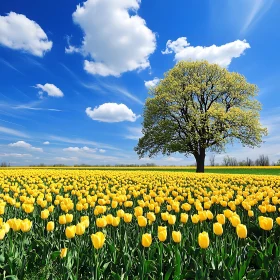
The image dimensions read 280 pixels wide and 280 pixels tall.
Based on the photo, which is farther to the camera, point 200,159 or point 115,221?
point 200,159

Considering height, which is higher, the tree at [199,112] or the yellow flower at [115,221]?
the tree at [199,112]

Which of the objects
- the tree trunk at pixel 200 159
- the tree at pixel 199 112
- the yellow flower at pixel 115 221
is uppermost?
the tree at pixel 199 112

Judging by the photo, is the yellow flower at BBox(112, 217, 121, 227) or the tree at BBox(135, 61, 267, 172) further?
the tree at BBox(135, 61, 267, 172)

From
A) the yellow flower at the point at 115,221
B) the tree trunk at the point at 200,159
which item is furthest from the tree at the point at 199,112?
the yellow flower at the point at 115,221

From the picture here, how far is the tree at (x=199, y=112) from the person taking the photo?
3472 centimetres

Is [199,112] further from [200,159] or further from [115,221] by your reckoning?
[115,221]

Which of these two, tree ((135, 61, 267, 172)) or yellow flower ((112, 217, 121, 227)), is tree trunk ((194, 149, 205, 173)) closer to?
tree ((135, 61, 267, 172))

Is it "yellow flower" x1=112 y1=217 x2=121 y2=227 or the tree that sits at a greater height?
the tree

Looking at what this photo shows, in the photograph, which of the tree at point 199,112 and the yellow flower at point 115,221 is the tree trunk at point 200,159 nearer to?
the tree at point 199,112

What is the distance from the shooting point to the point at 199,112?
3412 cm

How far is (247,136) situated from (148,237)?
1419 inches

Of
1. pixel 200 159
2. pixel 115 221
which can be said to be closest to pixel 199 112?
pixel 200 159

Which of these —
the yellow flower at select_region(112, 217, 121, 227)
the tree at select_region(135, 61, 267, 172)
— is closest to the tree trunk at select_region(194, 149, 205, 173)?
the tree at select_region(135, 61, 267, 172)

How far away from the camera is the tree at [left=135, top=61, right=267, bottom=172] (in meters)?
34.7
